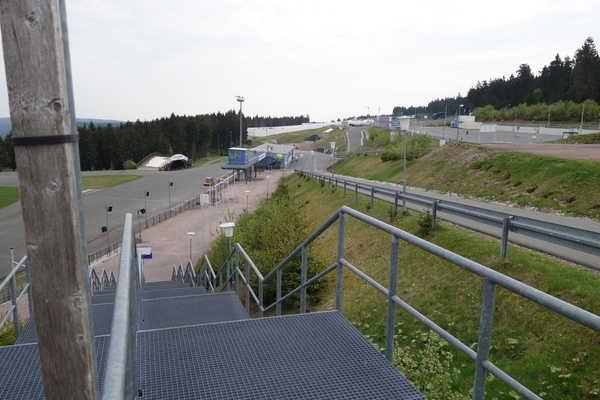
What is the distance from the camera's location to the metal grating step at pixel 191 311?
6324 mm

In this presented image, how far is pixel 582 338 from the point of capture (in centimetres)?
623

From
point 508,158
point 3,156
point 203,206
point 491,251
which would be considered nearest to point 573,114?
point 508,158

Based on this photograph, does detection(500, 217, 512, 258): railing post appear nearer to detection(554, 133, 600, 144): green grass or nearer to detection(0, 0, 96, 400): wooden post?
detection(0, 0, 96, 400): wooden post

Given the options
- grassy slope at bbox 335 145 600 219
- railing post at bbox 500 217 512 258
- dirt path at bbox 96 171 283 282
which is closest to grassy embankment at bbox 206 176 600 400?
railing post at bbox 500 217 512 258

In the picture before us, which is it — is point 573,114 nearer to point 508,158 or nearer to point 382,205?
point 508,158

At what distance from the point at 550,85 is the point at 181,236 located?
270 ft

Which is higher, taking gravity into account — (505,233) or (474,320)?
(505,233)

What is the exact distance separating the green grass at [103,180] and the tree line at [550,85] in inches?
2038

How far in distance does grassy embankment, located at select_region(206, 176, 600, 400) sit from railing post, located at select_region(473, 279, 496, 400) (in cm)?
393

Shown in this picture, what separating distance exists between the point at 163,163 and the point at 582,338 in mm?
93653

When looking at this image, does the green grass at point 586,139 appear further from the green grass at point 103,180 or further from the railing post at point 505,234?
the green grass at point 103,180

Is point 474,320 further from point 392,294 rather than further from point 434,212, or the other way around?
point 392,294

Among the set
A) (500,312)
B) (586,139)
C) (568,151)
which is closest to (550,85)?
(586,139)

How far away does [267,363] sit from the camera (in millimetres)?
3295
